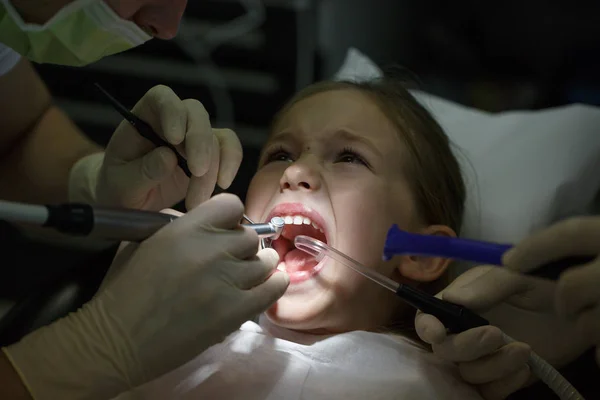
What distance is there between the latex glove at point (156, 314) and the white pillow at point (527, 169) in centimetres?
84

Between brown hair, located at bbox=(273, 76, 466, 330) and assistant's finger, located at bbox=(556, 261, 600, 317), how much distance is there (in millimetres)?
569

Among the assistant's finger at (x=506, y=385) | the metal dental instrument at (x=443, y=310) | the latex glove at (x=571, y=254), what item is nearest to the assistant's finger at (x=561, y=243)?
the latex glove at (x=571, y=254)

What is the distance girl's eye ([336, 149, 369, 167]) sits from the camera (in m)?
1.41

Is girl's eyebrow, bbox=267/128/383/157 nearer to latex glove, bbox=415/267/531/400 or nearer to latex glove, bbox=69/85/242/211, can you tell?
latex glove, bbox=69/85/242/211

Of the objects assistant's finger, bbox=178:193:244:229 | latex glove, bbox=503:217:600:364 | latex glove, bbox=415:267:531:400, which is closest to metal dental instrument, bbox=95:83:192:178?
assistant's finger, bbox=178:193:244:229

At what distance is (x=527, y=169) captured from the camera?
1806 millimetres

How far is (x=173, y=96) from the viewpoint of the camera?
4.13 feet

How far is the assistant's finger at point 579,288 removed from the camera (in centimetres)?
88

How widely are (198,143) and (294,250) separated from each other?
13.2 inches

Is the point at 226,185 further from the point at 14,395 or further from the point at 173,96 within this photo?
the point at 14,395

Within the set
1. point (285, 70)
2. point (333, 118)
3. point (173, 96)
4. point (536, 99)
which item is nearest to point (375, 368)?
point (333, 118)

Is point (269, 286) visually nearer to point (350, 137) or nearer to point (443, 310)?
point (443, 310)

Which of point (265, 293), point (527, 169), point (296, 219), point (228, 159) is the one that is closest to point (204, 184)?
point (228, 159)

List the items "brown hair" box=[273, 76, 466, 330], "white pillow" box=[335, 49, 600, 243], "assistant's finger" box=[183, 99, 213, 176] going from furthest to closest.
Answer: "white pillow" box=[335, 49, 600, 243], "brown hair" box=[273, 76, 466, 330], "assistant's finger" box=[183, 99, 213, 176]
